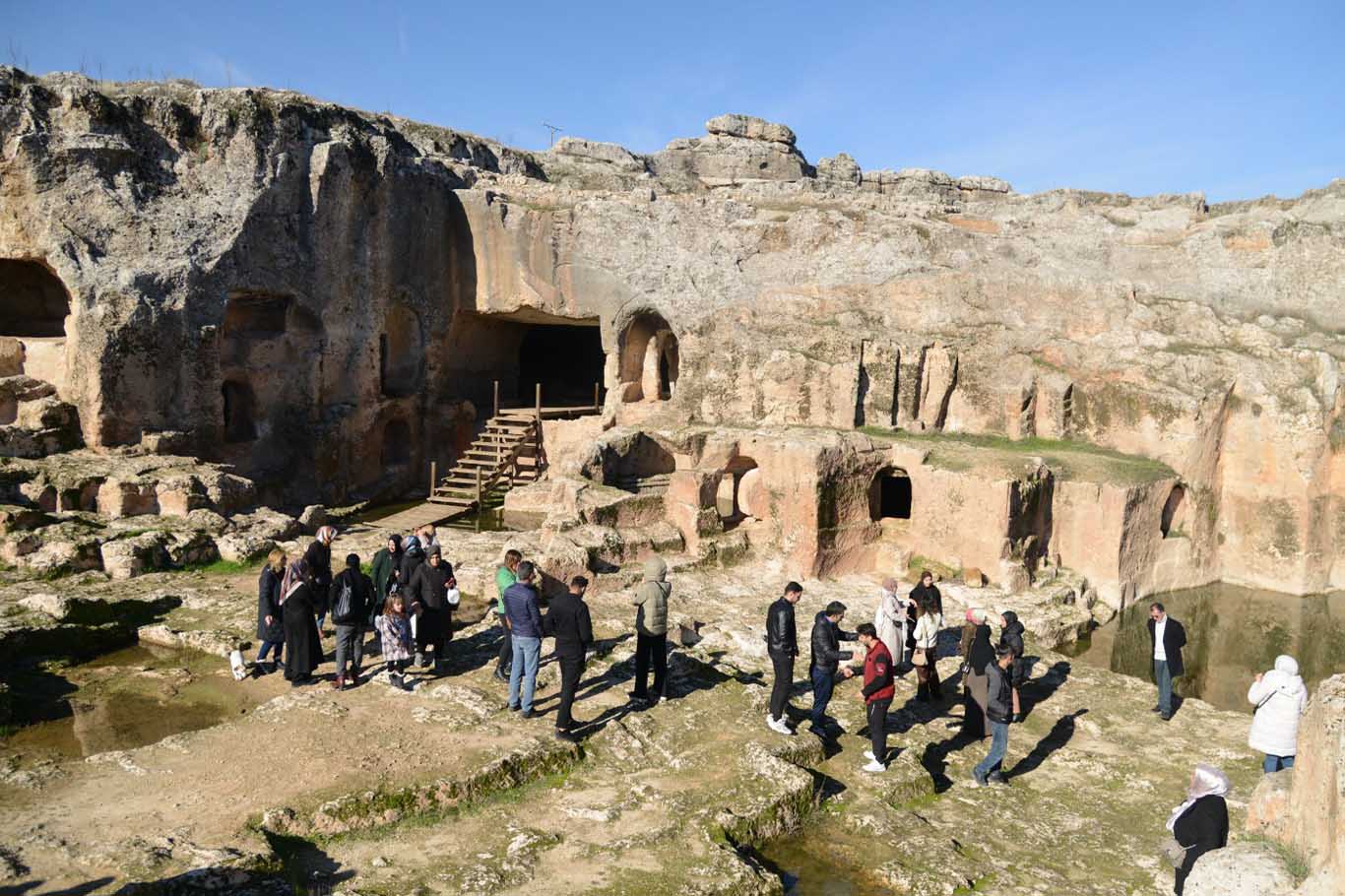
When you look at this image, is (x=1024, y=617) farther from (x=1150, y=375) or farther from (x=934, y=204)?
(x=934, y=204)

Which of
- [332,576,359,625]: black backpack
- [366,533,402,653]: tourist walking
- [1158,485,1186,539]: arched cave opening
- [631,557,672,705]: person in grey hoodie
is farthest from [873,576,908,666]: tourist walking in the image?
[1158,485,1186,539]: arched cave opening

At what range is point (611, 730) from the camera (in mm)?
8312

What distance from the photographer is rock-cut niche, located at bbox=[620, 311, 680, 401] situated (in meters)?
21.3

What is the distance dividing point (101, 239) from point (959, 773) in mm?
15864

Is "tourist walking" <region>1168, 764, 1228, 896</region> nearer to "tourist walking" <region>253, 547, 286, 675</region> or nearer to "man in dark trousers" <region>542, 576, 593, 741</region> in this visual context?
"man in dark trousers" <region>542, 576, 593, 741</region>

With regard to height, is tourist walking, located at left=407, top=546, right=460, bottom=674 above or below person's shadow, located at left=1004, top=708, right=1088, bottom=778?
above

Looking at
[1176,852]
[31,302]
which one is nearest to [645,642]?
[1176,852]

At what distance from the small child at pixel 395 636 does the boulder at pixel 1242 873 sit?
248 inches

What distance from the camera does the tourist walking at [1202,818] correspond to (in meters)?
5.79

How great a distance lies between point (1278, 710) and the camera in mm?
7789

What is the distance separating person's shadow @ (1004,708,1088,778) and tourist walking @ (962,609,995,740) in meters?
0.43

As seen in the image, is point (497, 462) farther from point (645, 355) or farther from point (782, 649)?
point (782, 649)

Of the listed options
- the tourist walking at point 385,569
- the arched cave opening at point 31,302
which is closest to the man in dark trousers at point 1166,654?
the tourist walking at point 385,569

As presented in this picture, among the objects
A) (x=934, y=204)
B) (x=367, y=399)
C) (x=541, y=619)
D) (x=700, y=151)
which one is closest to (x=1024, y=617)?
(x=541, y=619)
